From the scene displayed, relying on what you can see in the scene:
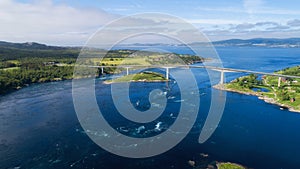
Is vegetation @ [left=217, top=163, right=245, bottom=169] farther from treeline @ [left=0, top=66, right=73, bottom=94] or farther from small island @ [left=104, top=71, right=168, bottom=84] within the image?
treeline @ [left=0, top=66, right=73, bottom=94]

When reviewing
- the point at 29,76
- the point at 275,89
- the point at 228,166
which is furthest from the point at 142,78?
the point at 228,166

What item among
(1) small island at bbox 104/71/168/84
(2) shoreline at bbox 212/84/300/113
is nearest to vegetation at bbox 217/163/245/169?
(2) shoreline at bbox 212/84/300/113

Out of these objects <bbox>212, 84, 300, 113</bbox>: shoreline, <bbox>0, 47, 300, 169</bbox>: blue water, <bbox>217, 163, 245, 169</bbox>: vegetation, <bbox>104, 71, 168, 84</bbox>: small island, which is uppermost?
<bbox>104, 71, 168, 84</bbox>: small island

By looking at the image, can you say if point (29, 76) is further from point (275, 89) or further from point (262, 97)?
point (275, 89)

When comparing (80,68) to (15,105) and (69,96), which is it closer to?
(69,96)

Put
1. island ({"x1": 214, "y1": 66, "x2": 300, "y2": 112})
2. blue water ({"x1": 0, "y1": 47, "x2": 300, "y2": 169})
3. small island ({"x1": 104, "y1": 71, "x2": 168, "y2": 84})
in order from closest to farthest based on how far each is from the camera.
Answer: blue water ({"x1": 0, "y1": 47, "x2": 300, "y2": 169})
island ({"x1": 214, "y1": 66, "x2": 300, "y2": 112})
small island ({"x1": 104, "y1": 71, "x2": 168, "y2": 84})

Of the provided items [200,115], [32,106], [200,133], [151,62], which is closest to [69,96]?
[32,106]

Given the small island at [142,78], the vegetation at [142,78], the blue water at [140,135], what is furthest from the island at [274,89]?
A: the vegetation at [142,78]

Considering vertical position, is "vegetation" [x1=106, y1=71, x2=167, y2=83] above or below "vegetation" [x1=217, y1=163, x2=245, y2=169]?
above
